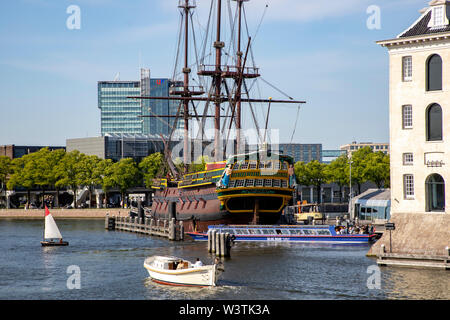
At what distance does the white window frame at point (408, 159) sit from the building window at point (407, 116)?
218 cm

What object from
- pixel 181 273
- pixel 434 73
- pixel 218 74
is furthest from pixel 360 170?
pixel 181 273

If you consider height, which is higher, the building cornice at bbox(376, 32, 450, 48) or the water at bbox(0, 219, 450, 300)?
the building cornice at bbox(376, 32, 450, 48)

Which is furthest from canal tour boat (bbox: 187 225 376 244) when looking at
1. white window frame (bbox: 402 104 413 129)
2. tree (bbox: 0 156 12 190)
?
tree (bbox: 0 156 12 190)

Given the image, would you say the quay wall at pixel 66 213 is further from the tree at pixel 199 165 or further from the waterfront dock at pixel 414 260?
the waterfront dock at pixel 414 260

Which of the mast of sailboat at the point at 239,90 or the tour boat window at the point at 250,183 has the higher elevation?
the mast of sailboat at the point at 239,90

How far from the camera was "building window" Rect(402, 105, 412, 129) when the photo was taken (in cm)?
5484

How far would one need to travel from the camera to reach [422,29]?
54000 millimetres

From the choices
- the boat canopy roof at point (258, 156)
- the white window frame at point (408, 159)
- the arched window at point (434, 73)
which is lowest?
the white window frame at point (408, 159)

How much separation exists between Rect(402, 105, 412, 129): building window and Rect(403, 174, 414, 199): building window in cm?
403

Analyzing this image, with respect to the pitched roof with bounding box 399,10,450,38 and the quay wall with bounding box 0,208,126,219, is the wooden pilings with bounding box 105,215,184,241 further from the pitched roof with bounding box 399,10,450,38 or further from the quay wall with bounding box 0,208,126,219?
the pitched roof with bounding box 399,10,450,38

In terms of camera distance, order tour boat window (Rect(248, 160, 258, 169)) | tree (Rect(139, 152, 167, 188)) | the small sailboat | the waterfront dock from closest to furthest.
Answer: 1. the waterfront dock
2. the small sailboat
3. tour boat window (Rect(248, 160, 258, 169))
4. tree (Rect(139, 152, 167, 188))

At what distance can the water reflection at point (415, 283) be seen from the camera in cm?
4244

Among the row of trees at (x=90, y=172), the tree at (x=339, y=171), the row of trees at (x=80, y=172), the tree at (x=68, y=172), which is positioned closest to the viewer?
the tree at (x=339, y=171)

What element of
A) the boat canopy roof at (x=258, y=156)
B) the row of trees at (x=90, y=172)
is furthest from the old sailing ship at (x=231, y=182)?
the row of trees at (x=90, y=172)
